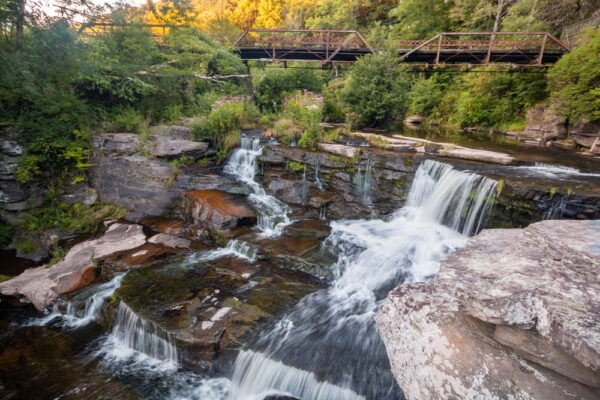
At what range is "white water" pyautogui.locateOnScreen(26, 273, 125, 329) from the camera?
536cm

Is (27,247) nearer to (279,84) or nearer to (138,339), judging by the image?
(138,339)

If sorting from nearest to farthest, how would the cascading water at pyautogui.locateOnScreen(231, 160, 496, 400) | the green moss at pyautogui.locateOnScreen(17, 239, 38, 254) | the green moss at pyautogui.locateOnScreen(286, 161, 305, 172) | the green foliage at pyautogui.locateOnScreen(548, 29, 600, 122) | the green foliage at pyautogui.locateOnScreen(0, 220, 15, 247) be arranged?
the cascading water at pyautogui.locateOnScreen(231, 160, 496, 400) → the green moss at pyautogui.locateOnScreen(17, 239, 38, 254) → the green foliage at pyautogui.locateOnScreen(0, 220, 15, 247) → the green moss at pyautogui.locateOnScreen(286, 161, 305, 172) → the green foliage at pyautogui.locateOnScreen(548, 29, 600, 122)

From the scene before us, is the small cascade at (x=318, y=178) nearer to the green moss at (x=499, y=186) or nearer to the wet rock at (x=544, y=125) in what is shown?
the green moss at (x=499, y=186)

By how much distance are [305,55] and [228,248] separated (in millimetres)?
15283

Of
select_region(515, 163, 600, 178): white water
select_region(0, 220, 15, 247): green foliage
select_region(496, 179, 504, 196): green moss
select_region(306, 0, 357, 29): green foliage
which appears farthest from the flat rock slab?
select_region(306, 0, 357, 29): green foliage

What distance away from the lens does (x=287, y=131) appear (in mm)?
10336

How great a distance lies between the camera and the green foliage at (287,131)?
10297mm

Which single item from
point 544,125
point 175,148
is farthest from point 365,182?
point 544,125

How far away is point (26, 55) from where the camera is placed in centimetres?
819

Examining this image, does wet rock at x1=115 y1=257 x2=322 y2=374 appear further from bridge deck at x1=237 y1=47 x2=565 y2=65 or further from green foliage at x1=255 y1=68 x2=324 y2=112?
bridge deck at x1=237 y1=47 x2=565 y2=65

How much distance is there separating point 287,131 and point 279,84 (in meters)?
7.71

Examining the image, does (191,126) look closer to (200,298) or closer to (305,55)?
(200,298)

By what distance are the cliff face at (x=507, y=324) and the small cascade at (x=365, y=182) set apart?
5632 mm

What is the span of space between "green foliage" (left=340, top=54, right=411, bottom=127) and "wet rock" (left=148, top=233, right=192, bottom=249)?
8.98m
